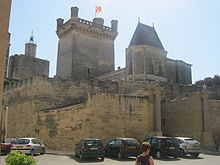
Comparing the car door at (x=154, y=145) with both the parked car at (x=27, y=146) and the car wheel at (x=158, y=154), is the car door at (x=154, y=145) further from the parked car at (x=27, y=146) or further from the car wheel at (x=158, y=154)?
the parked car at (x=27, y=146)

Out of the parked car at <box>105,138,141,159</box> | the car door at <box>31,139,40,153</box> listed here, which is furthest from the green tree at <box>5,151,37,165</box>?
the car door at <box>31,139,40,153</box>

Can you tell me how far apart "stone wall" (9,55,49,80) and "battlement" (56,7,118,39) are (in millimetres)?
5760

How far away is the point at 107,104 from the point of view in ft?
59.1

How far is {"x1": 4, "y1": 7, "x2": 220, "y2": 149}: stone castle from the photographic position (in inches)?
698

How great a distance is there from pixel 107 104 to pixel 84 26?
1926 cm

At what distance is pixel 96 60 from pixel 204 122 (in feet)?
65.1

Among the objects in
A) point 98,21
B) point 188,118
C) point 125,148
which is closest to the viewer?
point 125,148

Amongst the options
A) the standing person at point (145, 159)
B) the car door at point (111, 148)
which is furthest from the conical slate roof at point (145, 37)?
the standing person at point (145, 159)

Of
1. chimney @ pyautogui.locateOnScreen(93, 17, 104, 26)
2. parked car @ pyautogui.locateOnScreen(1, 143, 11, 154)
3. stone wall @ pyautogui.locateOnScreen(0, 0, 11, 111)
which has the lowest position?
parked car @ pyautogui.locateOnScreen(1, 143, 11, 154)

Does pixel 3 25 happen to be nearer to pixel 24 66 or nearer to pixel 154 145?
pixel 154 145

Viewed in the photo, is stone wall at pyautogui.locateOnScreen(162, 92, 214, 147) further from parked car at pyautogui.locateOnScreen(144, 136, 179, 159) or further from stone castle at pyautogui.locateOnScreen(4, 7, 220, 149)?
parked car at pyautogui.locateOnScreen(144, 136, 179, 159)

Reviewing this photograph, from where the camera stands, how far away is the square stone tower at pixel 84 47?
112 feet

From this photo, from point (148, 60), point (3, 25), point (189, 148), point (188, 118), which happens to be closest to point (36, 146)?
point (189, 148)

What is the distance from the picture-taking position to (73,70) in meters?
33.8
